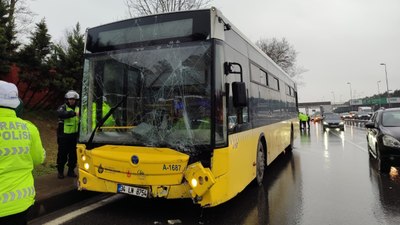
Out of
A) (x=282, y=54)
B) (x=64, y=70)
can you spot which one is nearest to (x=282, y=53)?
(x=282, y=54)

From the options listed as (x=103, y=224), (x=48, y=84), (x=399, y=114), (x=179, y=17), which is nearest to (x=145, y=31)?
(x=179, y=17)

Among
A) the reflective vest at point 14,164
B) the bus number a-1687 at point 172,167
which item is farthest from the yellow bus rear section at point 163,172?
the reflective vest at point 14,164

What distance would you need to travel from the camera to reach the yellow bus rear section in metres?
4.91

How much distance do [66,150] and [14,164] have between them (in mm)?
5067

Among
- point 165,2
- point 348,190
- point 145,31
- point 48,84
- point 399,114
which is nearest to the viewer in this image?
point 145,31

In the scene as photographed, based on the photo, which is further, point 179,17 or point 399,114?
point 399,114

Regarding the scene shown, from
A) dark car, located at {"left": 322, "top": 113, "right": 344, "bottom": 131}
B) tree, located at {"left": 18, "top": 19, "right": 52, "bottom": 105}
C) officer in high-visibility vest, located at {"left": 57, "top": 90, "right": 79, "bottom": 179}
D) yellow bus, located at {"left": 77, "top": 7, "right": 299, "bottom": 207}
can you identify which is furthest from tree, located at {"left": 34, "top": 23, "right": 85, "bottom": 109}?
dark car, located at {"left": 322, "top": 113, "right": 344, "bottom": 131}

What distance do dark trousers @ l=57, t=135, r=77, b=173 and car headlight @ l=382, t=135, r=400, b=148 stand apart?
7.31m

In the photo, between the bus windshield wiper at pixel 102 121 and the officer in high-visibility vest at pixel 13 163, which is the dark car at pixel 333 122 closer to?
the bus windshield wiper at pixel 102 121

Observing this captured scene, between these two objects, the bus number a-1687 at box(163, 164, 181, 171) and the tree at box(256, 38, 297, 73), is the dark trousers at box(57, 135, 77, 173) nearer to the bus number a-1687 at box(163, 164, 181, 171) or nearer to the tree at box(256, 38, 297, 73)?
the bus number a-1687 at box(163, 164, 181, 171)

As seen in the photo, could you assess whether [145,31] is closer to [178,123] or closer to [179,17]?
[179,17]

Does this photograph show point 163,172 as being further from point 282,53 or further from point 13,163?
point 282,53

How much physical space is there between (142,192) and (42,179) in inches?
138

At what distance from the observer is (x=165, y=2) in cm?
2380
